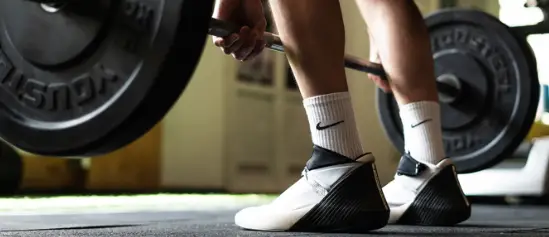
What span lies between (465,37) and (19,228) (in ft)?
3.68

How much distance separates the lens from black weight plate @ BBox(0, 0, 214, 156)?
77 centimetres

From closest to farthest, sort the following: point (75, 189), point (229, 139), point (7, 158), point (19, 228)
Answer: point (19, 228)
point (7, 158)
point (75, 189)
point (229, 139)

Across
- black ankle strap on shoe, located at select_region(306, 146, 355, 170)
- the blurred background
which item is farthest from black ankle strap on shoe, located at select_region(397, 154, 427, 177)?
the blurred background

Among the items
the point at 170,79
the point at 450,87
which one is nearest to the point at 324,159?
the point at 170,79

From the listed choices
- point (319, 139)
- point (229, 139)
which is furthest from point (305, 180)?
point (229, 139)

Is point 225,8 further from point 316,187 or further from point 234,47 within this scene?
point 316,187

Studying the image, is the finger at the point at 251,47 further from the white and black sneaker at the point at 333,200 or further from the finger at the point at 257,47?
the white and black sneaker at the point at 333,200

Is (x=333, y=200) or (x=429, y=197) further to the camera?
(x=429, y=197)

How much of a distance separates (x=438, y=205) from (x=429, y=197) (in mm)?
22

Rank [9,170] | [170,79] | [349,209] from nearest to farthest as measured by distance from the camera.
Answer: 1. [170,79]
2. [349,209]
3. [9,170]

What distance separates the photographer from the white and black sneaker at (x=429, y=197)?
1386mm

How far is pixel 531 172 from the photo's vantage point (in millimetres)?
2713

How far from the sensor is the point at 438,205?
1.39 metres

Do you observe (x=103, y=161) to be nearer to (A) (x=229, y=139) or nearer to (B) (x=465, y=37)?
(A) (x=229, y=139)
